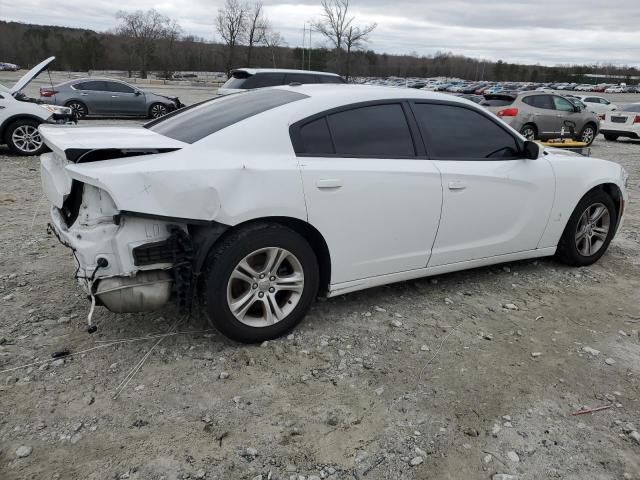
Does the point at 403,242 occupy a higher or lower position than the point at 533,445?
higher

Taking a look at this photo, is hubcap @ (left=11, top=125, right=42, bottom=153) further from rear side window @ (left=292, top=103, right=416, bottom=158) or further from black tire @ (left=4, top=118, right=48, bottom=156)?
rear side window @ (left=292, top=103, right=416, bottom=158)

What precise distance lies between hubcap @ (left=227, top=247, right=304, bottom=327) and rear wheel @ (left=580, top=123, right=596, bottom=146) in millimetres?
15675

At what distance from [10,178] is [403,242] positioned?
22.8 ft

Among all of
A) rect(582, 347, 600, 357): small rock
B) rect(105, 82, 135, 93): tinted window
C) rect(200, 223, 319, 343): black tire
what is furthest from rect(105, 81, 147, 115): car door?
rect(582, 347, 600, 357): small rock

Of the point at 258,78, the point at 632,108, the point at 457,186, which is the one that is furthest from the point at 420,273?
the point at 632,108

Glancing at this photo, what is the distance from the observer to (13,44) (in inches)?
3219

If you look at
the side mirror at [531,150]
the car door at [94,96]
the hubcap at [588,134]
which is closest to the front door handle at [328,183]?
the side mirror at [531,150]

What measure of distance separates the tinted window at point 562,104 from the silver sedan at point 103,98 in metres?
13.0

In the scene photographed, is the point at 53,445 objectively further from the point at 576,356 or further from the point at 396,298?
the point at 576,356

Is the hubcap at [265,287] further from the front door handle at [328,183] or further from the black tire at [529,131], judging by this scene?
the black tire at [529,131]

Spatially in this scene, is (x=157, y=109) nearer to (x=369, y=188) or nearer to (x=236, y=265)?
(x=369, y=188)

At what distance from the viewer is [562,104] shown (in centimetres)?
1559

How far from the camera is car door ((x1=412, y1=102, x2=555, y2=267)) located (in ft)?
12.6

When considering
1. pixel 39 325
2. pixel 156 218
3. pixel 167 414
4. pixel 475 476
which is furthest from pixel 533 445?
pixel 39 325
